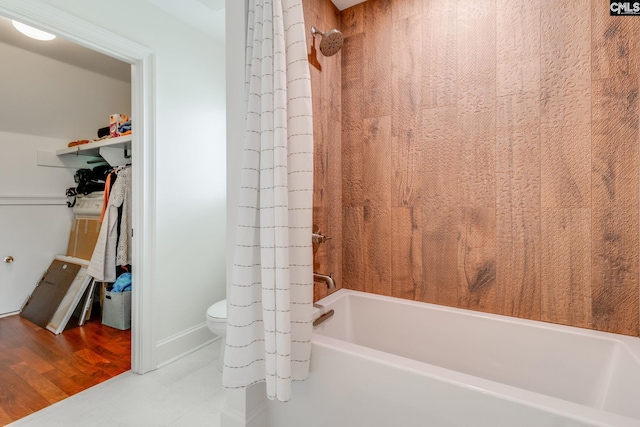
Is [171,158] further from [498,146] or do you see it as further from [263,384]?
[498,146]

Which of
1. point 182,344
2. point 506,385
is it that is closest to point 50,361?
point 182,344

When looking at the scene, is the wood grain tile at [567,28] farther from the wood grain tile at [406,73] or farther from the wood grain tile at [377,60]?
the wood grain tile at [377,60]

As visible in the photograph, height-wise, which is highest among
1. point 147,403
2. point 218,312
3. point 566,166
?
point 566,166

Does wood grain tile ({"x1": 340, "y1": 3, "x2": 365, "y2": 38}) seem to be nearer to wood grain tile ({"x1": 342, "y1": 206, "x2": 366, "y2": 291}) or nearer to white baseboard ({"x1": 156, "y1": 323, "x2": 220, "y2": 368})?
wood grain tile ({"x1": 342, "y1": 206, "x2": 366, "y2": 291})

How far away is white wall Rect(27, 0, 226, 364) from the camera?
199 centimetres

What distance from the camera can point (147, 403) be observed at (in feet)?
5.46

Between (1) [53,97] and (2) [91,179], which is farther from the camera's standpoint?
(2) [91,179]

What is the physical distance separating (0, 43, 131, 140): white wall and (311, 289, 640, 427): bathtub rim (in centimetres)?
324

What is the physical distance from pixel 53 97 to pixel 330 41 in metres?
2.92

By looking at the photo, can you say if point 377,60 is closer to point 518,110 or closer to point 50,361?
point 518,110

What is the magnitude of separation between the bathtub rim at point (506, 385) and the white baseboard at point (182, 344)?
1229 mm

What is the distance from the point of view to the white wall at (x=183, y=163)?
6.51ft

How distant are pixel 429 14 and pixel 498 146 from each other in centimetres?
79

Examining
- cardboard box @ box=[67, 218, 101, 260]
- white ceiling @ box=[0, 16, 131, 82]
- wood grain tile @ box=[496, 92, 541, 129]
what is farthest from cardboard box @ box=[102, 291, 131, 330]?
wood grain tile @ box=[496, 92, 541, 129]
